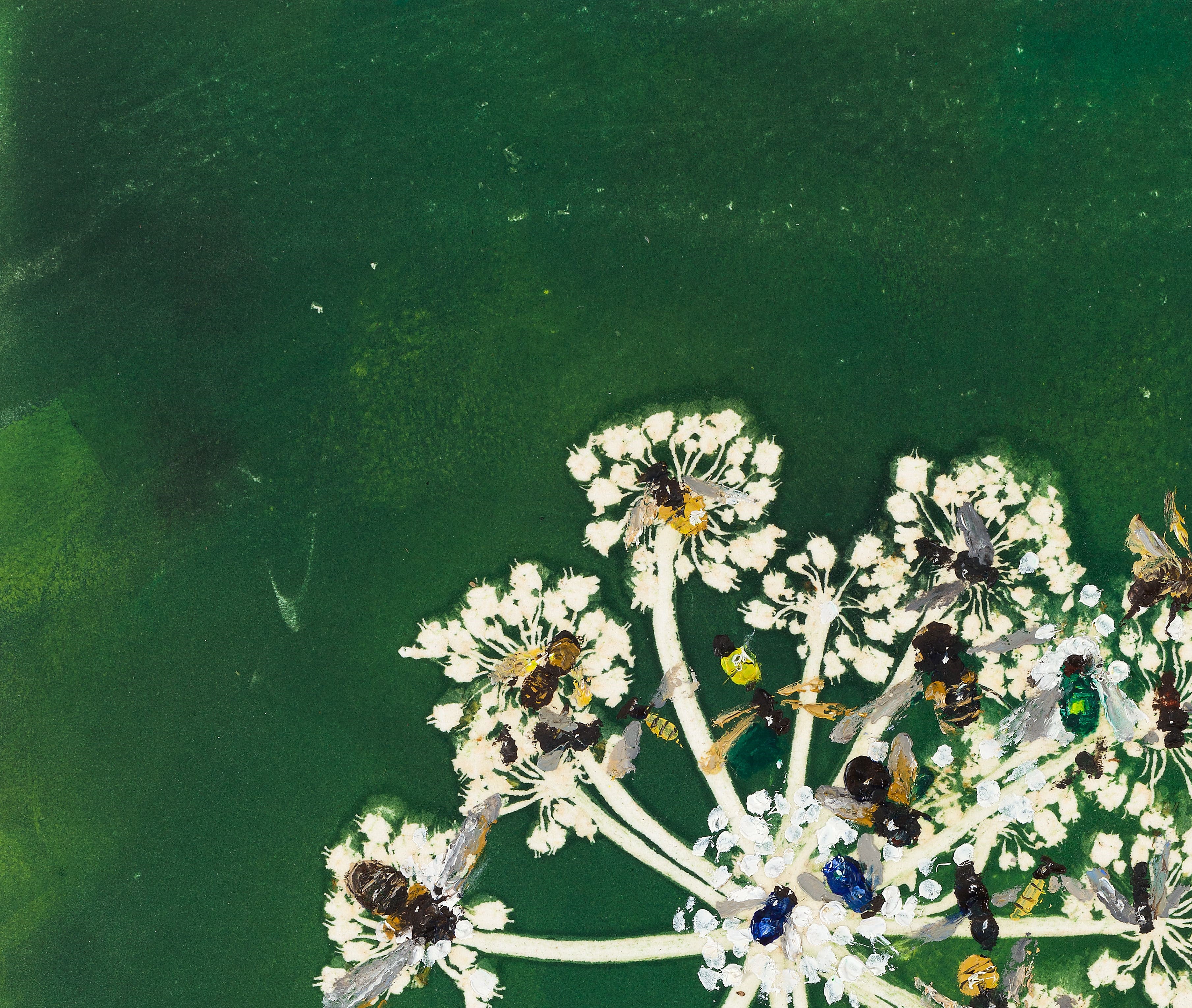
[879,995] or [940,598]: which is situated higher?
[940,598]

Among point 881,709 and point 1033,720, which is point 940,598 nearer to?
point 881,709

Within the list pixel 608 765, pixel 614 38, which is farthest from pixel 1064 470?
pixel 614 38

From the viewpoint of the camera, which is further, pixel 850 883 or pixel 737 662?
pixel 737 662

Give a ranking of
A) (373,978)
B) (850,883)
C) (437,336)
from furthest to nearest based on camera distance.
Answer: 1. (437,336)
2. (373,978)
3. (850,883)

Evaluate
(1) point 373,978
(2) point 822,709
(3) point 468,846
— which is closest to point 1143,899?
(2) point 822,709

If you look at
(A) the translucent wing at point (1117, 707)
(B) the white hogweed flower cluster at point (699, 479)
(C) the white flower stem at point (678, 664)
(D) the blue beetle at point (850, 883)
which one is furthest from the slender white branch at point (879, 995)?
(B) the white hogweed flower cluster at point (699, 479)

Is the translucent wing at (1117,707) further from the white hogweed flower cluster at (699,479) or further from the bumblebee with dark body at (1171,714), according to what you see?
the white hogweed flower cluster at (699,479)

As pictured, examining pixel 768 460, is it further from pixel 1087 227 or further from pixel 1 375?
pixel 1 375

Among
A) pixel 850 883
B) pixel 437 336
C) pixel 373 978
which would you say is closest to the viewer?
pixel 850 883
